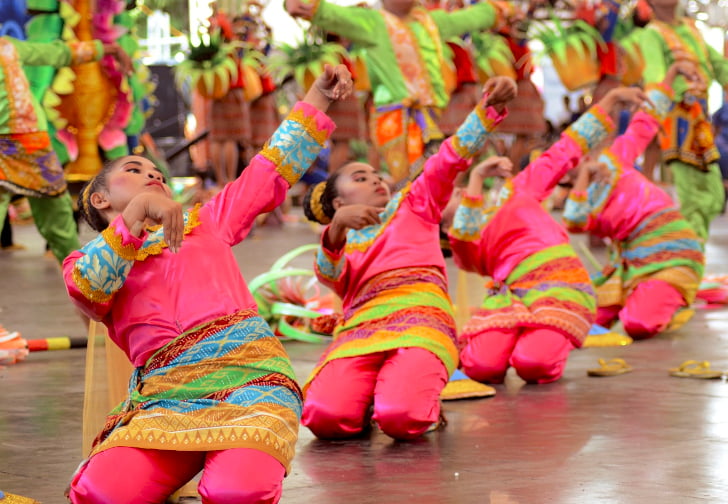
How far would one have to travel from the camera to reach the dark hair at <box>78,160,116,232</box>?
7.72 feet

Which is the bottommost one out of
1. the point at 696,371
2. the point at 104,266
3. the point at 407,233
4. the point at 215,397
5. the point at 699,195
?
the point at 699,195

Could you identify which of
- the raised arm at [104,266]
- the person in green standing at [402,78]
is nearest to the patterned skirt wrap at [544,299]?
the raised arm at [104,266]

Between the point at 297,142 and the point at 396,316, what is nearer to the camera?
the point at 297,142

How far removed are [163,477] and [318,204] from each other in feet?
4.31

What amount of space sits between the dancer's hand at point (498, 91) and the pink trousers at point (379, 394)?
0.66 metres

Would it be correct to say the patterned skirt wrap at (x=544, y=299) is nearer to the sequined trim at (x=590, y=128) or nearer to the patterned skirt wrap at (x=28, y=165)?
the sequined trim at (x=590, y=128)

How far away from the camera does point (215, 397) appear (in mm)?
2217

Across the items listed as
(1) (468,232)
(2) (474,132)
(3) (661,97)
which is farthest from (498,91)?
(3) (661,97)

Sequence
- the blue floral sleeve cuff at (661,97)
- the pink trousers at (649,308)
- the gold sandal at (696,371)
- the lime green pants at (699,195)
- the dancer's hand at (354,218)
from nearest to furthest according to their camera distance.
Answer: the dancer's hand at (354,218)
the gold sandal at (696,371)
the pink trousers at (649,308)
the blue floral sleeve cuff at (661,97)
the lime green pants at (699,195)

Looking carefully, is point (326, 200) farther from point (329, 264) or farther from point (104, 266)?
point (104, 266)

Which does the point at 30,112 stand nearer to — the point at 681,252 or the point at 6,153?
the point at 6,153

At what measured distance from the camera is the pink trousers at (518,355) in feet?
11.8

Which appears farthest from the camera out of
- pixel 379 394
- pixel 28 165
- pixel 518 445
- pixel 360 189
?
pixel 28 165

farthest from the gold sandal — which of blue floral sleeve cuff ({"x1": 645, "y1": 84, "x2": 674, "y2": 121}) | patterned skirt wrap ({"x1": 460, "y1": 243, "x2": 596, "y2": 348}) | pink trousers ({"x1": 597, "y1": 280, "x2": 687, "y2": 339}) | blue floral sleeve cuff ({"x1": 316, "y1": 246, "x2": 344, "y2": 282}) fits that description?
blue floral sleeve cuff ({"x1": 645, "y1": 84, "x2": 674, "y2": 121})
